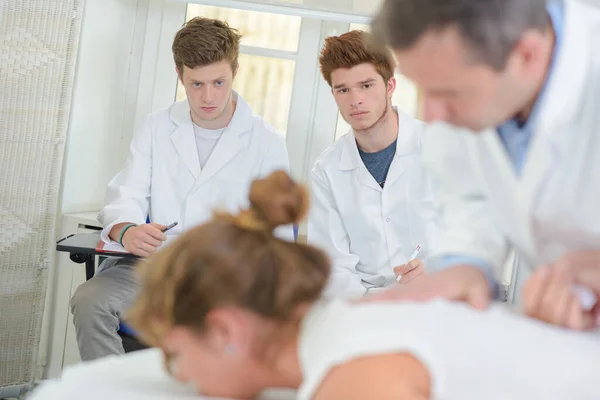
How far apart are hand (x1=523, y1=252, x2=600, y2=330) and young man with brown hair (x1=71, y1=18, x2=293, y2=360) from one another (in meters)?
1.46

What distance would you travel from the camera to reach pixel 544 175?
1.20 metres

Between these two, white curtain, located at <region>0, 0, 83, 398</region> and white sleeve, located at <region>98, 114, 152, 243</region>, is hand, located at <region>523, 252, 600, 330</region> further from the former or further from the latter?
white curtain, located at <region>0, 0, 83, 398</region>

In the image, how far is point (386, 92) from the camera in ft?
8.60

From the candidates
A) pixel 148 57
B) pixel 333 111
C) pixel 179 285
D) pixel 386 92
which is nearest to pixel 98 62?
pixel 148 57

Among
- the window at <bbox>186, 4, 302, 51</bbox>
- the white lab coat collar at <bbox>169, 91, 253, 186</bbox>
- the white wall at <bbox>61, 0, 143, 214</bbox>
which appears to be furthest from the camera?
the window at <bbox>186, 4, 302, 51</bbox>

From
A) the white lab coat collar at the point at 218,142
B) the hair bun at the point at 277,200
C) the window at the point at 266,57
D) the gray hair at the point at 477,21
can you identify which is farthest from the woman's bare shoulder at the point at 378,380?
the window at the point at 266,57

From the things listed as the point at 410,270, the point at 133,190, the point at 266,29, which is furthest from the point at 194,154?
the point at 410,270

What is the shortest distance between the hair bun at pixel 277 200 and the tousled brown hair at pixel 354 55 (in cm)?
143

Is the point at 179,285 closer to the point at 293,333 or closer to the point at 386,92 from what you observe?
the point at 293,333

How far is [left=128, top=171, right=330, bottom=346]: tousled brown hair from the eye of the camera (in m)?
1.08

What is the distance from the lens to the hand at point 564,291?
1.10 m

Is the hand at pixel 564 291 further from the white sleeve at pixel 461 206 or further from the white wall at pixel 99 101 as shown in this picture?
the white wall at pixel 99 101

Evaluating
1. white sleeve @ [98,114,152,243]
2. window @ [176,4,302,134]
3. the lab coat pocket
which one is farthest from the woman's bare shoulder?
window @ [176,4,302,134]

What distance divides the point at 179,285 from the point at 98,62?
216 cm
